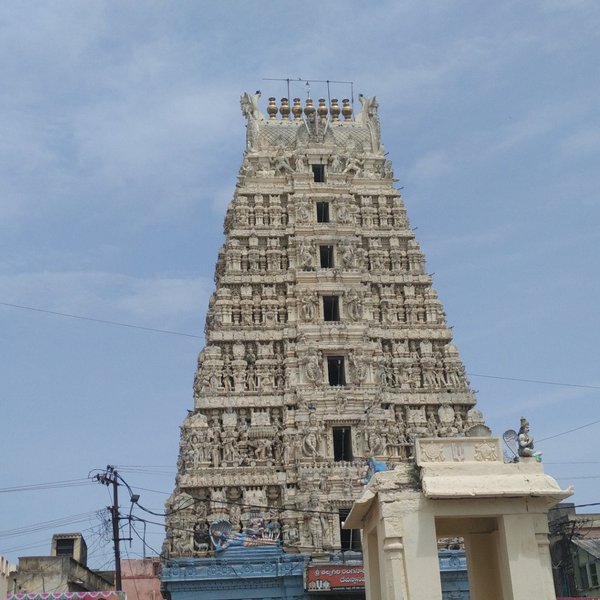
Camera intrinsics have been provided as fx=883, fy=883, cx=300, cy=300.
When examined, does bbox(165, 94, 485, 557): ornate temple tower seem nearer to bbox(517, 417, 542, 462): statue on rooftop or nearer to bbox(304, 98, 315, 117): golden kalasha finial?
bbox(304, 98, 315, 117): golden kalasha finial

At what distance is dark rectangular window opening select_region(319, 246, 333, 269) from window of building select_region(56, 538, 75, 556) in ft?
59.0

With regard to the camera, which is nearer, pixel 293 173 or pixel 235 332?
pixel 235 332

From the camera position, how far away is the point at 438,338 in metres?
39.6

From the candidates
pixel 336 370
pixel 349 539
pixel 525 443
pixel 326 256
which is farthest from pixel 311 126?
pixel 525 443

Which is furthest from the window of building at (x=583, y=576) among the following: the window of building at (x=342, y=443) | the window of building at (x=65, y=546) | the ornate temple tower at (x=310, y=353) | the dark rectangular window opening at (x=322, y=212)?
the window of building at (x=65, y=546)

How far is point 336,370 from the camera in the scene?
132ft

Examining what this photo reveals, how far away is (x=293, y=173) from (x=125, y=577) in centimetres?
2409

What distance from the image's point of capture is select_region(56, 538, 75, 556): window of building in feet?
139

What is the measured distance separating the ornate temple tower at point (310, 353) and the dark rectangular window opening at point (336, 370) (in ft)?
0.21

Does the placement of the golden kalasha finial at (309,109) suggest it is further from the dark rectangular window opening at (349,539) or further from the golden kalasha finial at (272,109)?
the dark rectangular window opening at (349,539)

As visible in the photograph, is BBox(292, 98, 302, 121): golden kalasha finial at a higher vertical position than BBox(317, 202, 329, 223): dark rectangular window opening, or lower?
higher

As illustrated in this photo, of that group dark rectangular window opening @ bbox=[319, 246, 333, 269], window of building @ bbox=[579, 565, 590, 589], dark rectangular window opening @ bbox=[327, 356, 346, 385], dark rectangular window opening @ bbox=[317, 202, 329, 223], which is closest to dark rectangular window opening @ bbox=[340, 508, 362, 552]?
dark rectangular window opening @ bbox=[327, 356, 346, 385]

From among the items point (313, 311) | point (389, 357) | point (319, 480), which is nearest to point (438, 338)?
point (389, 357)

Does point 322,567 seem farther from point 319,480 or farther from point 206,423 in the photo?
point 206,423
